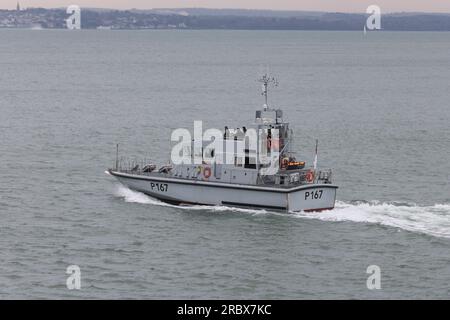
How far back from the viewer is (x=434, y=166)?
74500 mm

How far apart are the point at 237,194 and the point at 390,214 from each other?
8.12 m

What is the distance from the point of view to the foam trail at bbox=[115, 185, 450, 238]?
54.4 meters

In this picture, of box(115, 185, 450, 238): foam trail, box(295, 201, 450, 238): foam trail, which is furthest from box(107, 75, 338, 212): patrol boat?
box(295, 201, 450, 238): foam trail

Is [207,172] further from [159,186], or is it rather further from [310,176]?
[310,176]

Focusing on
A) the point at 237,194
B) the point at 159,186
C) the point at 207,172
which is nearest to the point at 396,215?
the point at 237,194

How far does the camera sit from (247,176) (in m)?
58.7

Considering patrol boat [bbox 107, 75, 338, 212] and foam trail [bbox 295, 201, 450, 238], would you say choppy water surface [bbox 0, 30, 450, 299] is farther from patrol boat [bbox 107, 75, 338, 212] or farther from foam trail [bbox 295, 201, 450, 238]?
patrol boat [bbox 107, 75, 338, 212]

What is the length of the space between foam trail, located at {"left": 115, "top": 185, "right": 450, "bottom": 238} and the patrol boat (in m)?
0.43

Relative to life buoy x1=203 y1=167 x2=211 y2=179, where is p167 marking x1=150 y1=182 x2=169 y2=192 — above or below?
below

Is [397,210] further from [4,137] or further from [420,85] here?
[420,85]

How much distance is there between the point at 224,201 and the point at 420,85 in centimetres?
10969

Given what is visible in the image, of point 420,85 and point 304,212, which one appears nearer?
point 304,212

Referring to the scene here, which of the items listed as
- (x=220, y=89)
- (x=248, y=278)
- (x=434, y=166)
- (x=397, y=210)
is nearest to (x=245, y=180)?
(x=397, y=210)

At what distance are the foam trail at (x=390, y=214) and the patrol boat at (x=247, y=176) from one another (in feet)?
1.40
